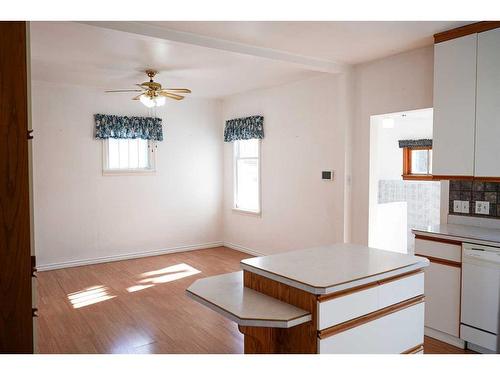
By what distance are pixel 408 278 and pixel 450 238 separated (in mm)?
962

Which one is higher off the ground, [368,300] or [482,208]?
[482,208]

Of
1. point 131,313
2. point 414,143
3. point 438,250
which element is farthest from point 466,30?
point 414,143

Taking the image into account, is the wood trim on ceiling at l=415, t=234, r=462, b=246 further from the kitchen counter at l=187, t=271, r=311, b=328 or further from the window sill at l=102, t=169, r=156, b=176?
the window sill at l=102, t=169, r=156, b=176

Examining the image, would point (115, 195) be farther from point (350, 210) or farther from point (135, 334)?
point (350, 210)

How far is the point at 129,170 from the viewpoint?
6.20m

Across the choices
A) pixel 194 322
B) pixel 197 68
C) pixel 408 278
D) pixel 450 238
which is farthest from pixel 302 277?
pixel 197 68

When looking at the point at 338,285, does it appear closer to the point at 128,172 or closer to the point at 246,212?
the point at 246,212

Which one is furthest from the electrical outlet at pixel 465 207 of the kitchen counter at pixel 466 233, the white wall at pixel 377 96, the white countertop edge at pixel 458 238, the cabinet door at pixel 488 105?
the white wall at pixel 377 96

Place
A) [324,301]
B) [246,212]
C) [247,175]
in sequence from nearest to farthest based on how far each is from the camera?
[324,301] < [246,212] < [247,175]

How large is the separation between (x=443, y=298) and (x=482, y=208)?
2.97ft

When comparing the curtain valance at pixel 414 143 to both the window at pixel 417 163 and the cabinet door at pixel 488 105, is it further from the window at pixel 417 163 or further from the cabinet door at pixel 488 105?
the cabinet door at pixel 488 105

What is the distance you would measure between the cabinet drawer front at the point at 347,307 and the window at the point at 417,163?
5.97m

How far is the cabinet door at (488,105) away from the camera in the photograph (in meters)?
3.13

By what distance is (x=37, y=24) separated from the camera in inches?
124
